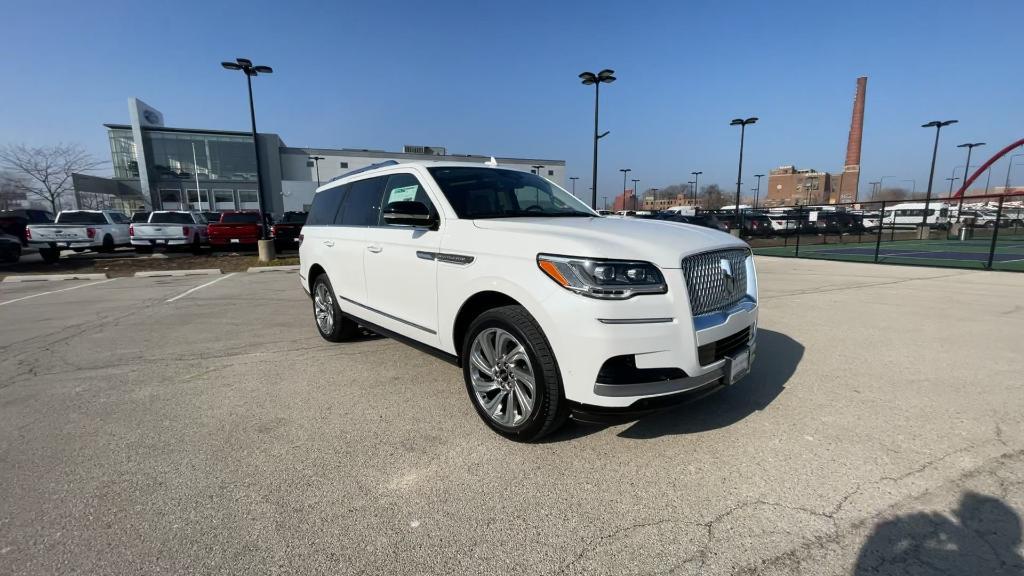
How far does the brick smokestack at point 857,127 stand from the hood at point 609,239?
111 meters

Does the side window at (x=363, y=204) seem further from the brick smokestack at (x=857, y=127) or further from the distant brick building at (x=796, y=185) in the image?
the distant brick building at (x=796, y=185)

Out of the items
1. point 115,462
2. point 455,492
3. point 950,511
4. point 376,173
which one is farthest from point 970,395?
point 115,462

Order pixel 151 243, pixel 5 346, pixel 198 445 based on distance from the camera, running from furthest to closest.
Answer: pixel 151 243 < pixel 5 346 < pixel 198 445

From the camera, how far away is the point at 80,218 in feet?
55.8

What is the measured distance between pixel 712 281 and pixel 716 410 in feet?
3.61

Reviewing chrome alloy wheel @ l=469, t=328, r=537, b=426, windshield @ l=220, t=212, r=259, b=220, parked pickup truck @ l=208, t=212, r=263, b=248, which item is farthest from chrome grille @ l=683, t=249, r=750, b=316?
windshield @ l=220, t=212, r=259, b=220

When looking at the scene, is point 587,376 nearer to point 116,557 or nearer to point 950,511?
point 950,511

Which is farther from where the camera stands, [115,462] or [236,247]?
[236,247]

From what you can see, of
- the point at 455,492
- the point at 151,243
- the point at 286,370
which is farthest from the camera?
the point at 151,243

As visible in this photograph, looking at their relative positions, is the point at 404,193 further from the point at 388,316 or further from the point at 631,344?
A: the point at 631,344

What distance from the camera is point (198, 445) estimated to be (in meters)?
2.94

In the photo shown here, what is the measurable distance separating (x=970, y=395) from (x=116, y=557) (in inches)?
221

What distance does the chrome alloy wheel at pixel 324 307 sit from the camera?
5.21 metres

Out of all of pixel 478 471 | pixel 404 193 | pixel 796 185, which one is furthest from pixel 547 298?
pixel 796 185
